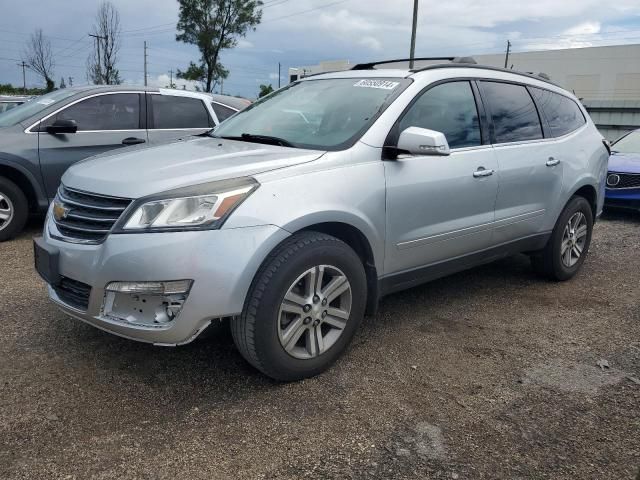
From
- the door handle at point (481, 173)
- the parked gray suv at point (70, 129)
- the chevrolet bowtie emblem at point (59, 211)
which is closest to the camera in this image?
the chevrolet bowtie emblem at point (59, 211)

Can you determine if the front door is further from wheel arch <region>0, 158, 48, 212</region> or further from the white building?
the white building

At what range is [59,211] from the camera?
9.98 feet

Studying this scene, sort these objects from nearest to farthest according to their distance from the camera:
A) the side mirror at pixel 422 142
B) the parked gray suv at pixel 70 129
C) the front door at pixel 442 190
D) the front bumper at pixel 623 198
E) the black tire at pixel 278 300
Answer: the black tire at pixel 278 300, the side mirror at pixel 422 142, the front door at pixel 442 190, the parked gray suv at pixel 70 129, the front bumper at pixel 623 198

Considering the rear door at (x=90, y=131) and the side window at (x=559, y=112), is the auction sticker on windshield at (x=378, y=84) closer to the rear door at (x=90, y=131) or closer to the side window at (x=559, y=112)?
the side window at (x=559, y=112)

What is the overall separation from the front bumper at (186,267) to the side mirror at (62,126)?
3646 mm

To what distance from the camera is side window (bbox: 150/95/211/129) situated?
649 cm

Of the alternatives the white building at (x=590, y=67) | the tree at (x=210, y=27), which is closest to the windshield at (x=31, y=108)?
the tree at (x=210, y=27)

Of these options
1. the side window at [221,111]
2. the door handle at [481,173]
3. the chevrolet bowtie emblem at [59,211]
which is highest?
the side window at [221,111]

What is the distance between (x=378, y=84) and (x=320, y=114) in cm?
43

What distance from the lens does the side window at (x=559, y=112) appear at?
4641mm

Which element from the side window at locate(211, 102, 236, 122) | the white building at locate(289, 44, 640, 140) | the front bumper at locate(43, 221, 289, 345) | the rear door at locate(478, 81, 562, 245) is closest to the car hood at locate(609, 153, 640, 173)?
the rear door at locate(478, 81, 562, 245)

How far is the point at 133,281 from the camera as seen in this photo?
2.55 meters

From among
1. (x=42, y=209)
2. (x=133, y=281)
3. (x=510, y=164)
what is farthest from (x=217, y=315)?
(x=42, y=209)

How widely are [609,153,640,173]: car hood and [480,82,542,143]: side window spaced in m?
4.66
